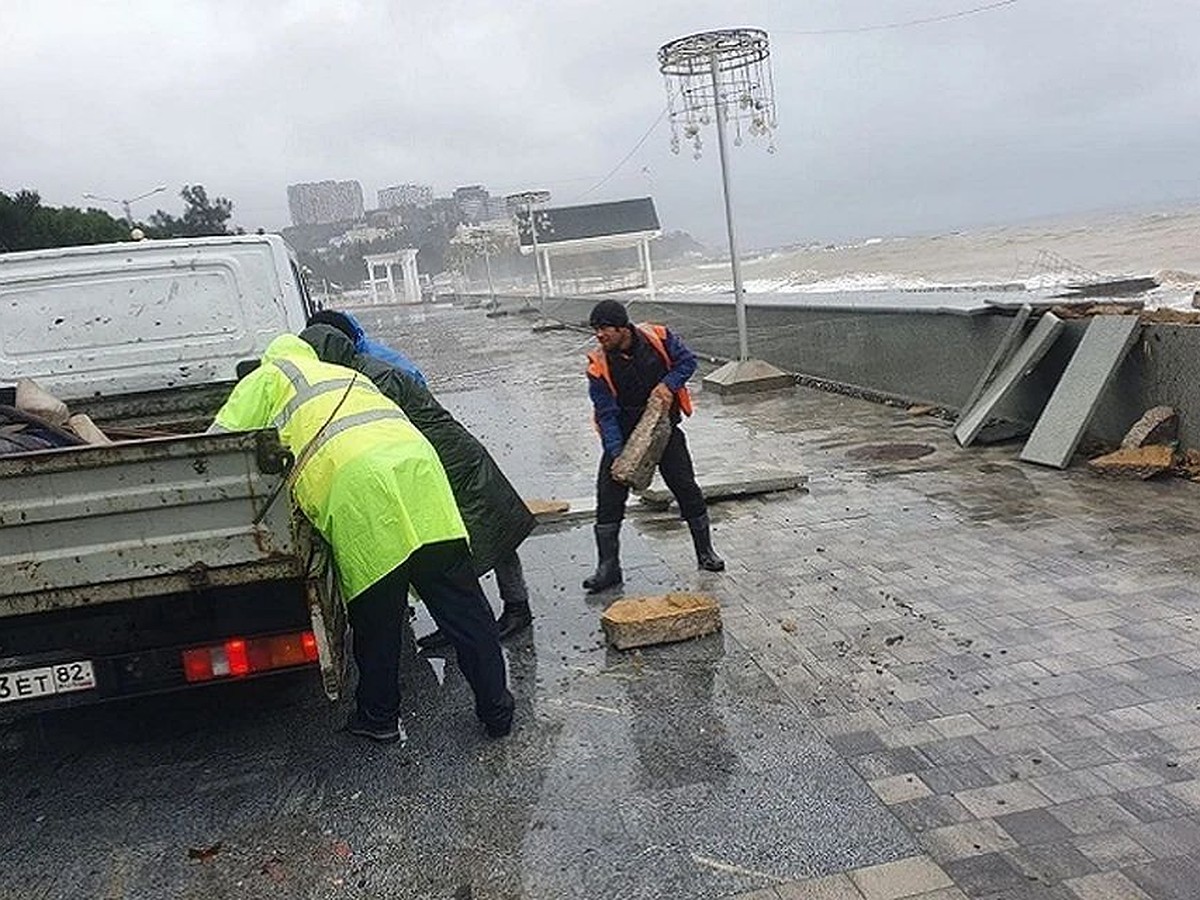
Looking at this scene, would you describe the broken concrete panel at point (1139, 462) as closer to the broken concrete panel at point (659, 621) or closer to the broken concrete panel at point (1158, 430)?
the broken concrete panel at point (1158, 430)

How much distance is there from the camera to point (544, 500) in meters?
8.12

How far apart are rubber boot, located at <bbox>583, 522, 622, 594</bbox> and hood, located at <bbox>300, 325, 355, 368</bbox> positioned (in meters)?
1.97

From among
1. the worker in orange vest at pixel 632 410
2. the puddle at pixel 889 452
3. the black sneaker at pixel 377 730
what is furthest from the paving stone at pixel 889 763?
the puddle at pixel 889 452

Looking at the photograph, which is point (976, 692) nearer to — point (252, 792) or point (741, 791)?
point (741, 791)

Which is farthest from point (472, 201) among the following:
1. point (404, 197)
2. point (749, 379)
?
point (749, 379)

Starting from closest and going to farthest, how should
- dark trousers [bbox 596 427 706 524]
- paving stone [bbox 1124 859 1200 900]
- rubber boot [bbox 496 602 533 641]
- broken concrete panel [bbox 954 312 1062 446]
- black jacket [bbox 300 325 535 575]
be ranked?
paving stone [bbox 1124 859 1200 900] → black jacket [bbox 300 325 535 575] → rubber boot [bbox 496 602 533 641] → dark trousers [bbox 596 427 706 524] → broken concrete panel [bbox 954 312 1062 446]

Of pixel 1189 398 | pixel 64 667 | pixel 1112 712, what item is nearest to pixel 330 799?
pixel 64 667

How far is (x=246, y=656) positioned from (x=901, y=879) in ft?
7.73

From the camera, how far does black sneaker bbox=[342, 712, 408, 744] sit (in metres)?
4.16

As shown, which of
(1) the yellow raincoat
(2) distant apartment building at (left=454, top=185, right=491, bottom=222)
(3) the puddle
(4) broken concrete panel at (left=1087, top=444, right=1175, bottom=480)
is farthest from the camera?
(2) distant apartment building at (left=454, top=185, right=491, bottom=222)

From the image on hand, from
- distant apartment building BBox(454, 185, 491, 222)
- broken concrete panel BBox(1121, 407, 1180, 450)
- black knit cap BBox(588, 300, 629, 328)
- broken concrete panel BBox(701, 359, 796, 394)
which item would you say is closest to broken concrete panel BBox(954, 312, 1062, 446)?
broken concrete panel BBox(1121, 407, 1180, 450)

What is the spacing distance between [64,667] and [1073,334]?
7264 millimetres

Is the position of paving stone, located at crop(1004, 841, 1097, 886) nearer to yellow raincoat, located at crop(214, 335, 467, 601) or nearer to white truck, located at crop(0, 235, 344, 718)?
yellow raincoat, located at crop(214, 335, 467, 601)

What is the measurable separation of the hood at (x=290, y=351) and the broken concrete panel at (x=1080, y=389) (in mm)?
5448
